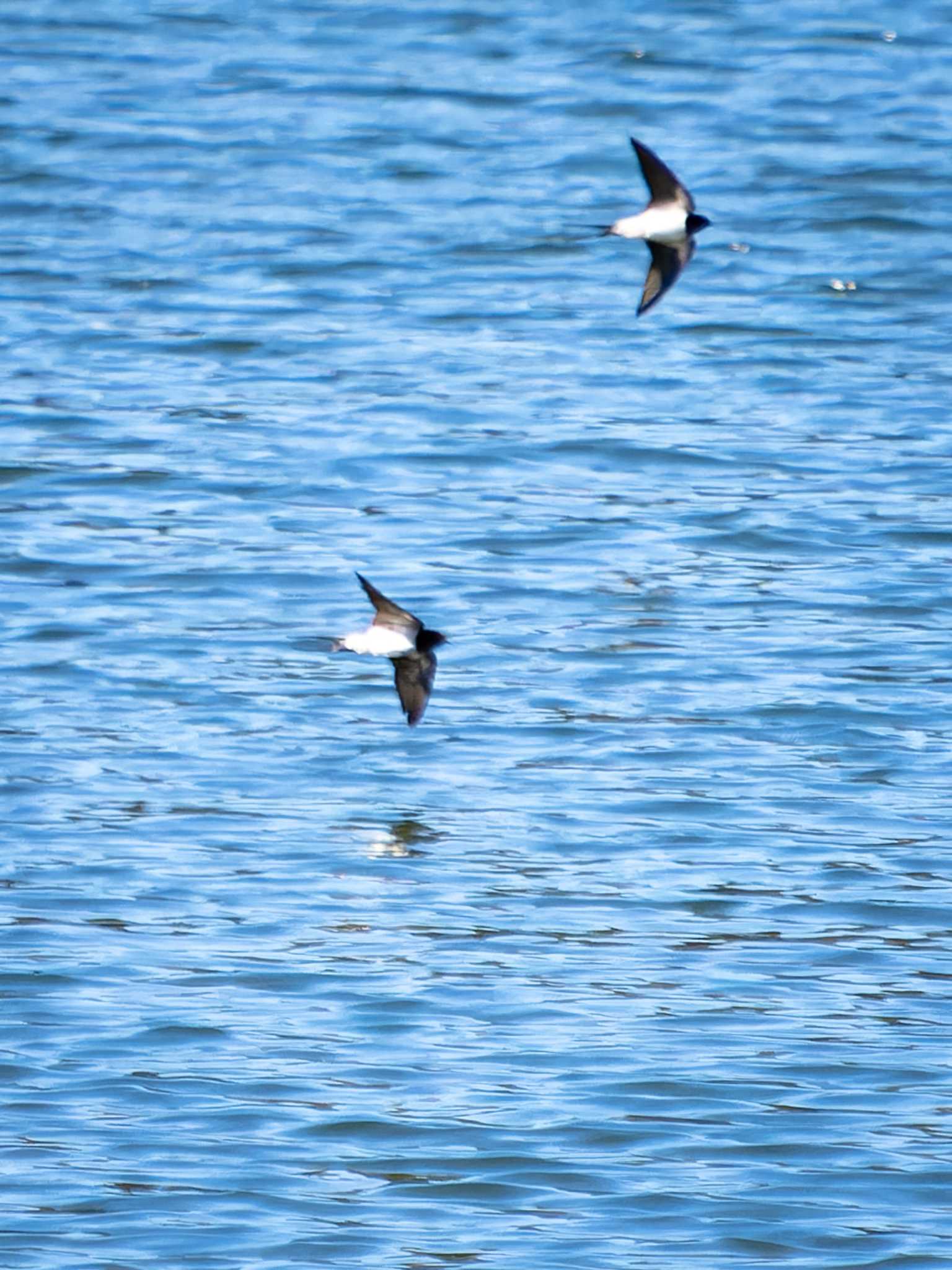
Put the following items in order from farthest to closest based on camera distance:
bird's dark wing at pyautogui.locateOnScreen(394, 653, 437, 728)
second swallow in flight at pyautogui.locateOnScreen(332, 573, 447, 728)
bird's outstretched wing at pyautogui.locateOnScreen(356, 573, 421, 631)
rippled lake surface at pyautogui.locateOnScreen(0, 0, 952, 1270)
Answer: bird's dark wing at pyautogui.locateOnScreen(394, 653, 437, 728) < second swallow in flight at pyautogui.locateOnScreen(332, 573, 447, 728) < bird's outstretched wing at pyautogui.locateOnScreen(356, 573, 421, 631) < rippled lake surface at pyautogui.locateOnScreen(0, 0, 952, 1270)

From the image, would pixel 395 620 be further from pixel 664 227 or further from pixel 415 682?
pixel 664 227

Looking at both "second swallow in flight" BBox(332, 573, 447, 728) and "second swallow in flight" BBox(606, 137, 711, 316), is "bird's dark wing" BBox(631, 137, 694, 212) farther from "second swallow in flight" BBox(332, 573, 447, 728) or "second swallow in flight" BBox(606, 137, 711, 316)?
"second swallow in flight" BBox(332, 573, 447, 728)

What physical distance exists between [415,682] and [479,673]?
1359mm

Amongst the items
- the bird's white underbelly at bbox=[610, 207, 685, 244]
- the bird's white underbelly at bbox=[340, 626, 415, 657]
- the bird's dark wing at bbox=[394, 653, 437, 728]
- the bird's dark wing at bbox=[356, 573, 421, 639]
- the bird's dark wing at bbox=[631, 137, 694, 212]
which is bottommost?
the bird's dark wing at bbox=[394, 653, 437, 728]

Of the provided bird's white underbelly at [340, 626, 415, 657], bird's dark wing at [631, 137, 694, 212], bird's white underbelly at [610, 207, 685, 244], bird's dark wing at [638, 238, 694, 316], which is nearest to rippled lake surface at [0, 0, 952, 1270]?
bird's white underbelly at [340, 626, 415, 657]

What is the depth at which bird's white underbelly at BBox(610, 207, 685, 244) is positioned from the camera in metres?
8.62

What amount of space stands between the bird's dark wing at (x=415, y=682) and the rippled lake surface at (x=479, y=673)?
30 cm

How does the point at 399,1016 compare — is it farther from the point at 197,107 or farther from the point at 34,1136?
the point at 197,107

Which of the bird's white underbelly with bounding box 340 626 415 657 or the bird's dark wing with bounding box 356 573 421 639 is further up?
the bird's dark wing with bounding box 356 573 421 639

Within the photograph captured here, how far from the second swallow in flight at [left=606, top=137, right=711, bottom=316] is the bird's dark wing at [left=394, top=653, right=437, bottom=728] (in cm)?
130

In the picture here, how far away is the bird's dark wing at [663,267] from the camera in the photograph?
333 inches

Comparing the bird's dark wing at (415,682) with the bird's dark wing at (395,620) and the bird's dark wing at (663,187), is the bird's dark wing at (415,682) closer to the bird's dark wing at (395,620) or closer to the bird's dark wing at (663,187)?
the bird's dark wing at (395,620)

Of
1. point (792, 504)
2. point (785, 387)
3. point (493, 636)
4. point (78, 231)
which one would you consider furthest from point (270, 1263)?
point (78, 231)

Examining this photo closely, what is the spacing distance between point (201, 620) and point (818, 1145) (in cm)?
469
